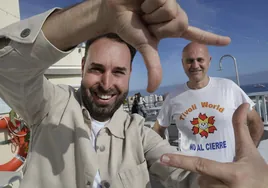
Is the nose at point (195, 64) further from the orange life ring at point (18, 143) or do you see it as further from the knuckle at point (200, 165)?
the orange life ring at point (18, 143)

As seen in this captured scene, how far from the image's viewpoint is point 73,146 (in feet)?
3.92

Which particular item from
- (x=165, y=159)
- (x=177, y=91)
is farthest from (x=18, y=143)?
(x=165, y=159)

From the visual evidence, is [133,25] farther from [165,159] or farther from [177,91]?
[177,91]

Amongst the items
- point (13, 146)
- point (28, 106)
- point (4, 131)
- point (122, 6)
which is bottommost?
point (13, 146)

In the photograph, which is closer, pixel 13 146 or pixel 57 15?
pixel 57 15

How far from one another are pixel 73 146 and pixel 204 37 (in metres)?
0.83

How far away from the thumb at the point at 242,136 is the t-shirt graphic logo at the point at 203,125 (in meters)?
1.29

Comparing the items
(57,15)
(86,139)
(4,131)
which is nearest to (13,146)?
(4,131)

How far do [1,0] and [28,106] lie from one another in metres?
4.68

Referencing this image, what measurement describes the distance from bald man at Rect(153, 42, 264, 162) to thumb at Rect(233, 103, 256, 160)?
1.30 meters

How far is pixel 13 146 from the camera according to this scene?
438 centimetres

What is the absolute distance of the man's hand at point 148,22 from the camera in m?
0.68

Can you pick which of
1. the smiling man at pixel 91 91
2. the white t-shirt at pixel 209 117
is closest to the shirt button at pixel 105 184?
the smiling man at pixel 91 91

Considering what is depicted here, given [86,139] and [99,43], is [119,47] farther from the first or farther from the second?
[86,139]
